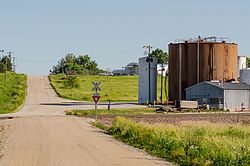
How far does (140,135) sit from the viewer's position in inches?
998

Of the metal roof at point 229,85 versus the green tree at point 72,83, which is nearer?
the metal roof at point 229,85

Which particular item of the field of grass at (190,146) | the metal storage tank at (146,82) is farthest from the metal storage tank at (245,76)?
the field of grass at (190,146)

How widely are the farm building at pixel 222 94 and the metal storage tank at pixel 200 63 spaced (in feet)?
9.21

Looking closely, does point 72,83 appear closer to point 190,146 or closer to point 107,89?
point 107,89

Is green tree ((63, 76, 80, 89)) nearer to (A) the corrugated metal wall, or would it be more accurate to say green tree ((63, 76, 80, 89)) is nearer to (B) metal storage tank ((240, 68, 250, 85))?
(B) metal storage tank ((240, 68, 250, 85))

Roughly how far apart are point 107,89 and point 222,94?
46684 mm

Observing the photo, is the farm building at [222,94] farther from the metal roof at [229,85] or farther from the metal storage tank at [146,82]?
the metal storage tank at [146,82]

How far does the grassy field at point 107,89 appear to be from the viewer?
322ft

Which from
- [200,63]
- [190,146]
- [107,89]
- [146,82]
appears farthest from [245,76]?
[190,146]

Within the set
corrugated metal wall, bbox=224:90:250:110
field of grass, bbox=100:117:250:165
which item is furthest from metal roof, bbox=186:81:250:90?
field of grass, bbox=100:117:250:165

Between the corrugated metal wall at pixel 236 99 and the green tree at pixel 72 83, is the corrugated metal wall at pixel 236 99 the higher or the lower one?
the lower one

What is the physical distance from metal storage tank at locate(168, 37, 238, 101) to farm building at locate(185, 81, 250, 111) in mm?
2808

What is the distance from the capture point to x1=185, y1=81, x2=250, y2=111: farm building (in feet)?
225

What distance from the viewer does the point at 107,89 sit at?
112312 mm
